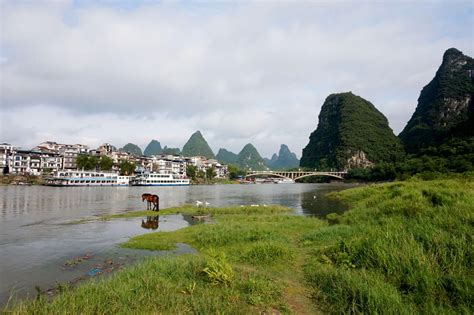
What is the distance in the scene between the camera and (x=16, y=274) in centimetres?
1218

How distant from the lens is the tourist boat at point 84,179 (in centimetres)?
9206

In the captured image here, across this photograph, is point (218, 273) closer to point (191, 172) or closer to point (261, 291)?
point (261, 291)

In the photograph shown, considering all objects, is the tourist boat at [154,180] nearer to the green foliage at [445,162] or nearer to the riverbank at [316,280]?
the green foliage at [445,162]

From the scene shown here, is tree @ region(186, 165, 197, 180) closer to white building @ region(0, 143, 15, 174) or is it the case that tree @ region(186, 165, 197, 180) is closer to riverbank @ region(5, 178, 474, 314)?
white building @ region(0, 143, 15, 174)

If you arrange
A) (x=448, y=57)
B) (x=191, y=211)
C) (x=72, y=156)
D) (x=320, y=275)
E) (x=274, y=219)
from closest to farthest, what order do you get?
(x=320, y=275) < (x=274, y=219) < (x=191, y=211) < (x=72, y=156) < (x=448, y=57)

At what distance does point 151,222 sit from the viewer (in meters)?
26.6

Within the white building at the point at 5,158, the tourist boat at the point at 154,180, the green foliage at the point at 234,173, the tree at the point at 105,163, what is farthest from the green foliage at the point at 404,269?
the green foliage at the point at 234,173

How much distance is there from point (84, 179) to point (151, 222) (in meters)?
81.5

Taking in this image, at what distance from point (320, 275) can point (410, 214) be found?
897cm

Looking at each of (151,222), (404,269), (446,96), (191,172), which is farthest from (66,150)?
(446,96)

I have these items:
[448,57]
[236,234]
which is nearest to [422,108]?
[448,57]

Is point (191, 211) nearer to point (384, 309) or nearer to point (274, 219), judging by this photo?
point (274, 219)

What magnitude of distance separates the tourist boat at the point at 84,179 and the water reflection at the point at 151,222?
7529 cm

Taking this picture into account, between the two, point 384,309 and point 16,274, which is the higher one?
point 384,309
